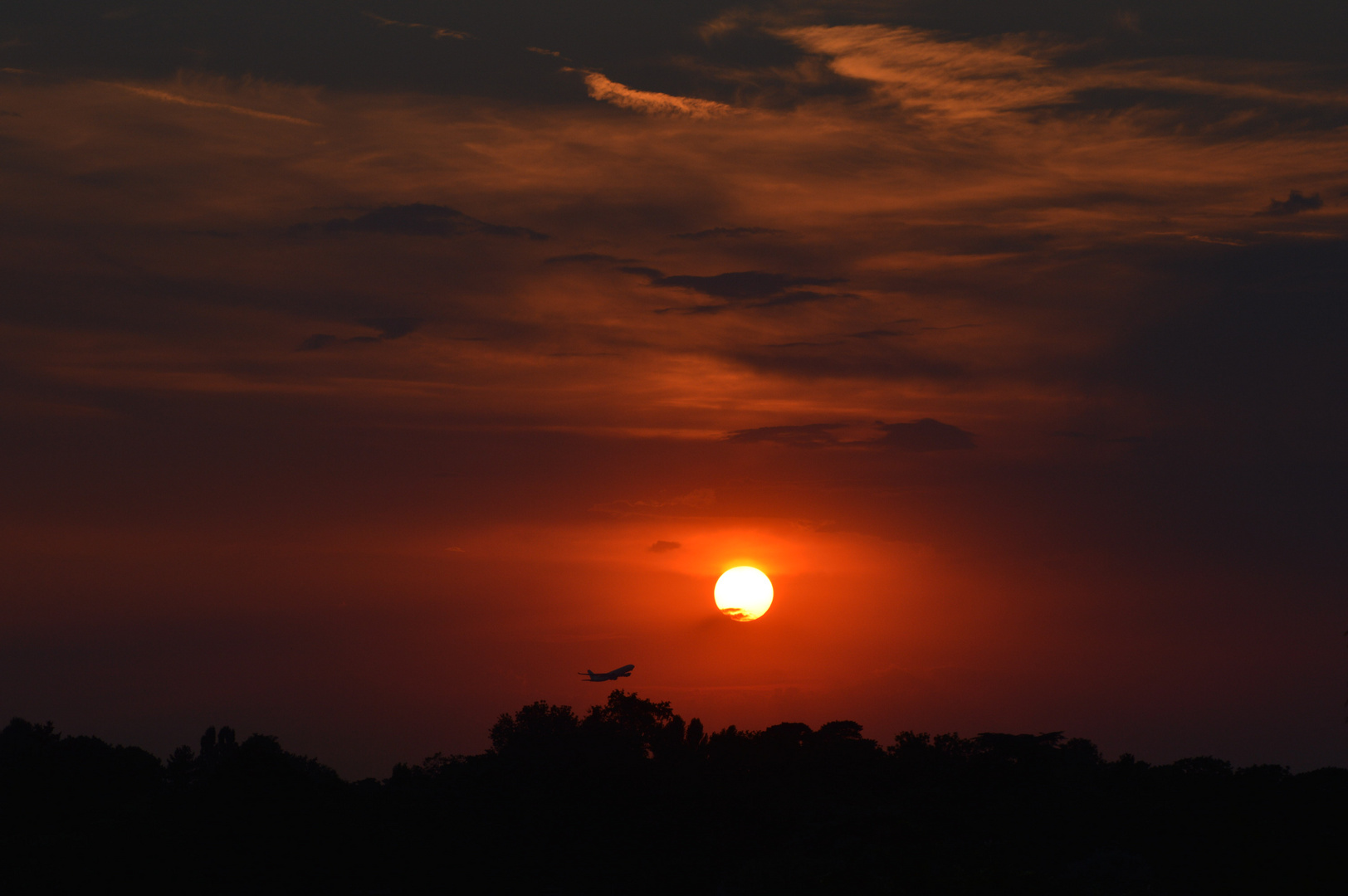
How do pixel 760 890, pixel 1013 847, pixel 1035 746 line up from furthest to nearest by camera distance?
pixel 1035 746, pixel 1013 847, pixel 760 890

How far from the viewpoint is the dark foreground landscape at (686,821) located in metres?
67.0

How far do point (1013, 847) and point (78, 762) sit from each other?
307ft

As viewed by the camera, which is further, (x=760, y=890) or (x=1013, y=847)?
(x=1013, y=847)

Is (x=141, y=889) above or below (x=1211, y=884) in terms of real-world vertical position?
above

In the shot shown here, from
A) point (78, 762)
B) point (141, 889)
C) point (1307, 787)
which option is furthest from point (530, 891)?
point (78, 762)

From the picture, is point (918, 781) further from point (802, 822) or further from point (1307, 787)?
point (1307, 787)

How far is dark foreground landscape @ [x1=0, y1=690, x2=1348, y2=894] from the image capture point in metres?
67.0

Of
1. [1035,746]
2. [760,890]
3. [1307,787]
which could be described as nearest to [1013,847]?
[760,890]

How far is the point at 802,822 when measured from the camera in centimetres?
9112

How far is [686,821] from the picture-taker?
9656 cm

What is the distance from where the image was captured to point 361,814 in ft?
274

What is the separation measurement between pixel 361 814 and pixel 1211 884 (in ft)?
185

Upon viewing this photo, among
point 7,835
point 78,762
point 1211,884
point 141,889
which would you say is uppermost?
point 78,762

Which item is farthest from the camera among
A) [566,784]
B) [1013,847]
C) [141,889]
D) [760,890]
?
[566,784]
